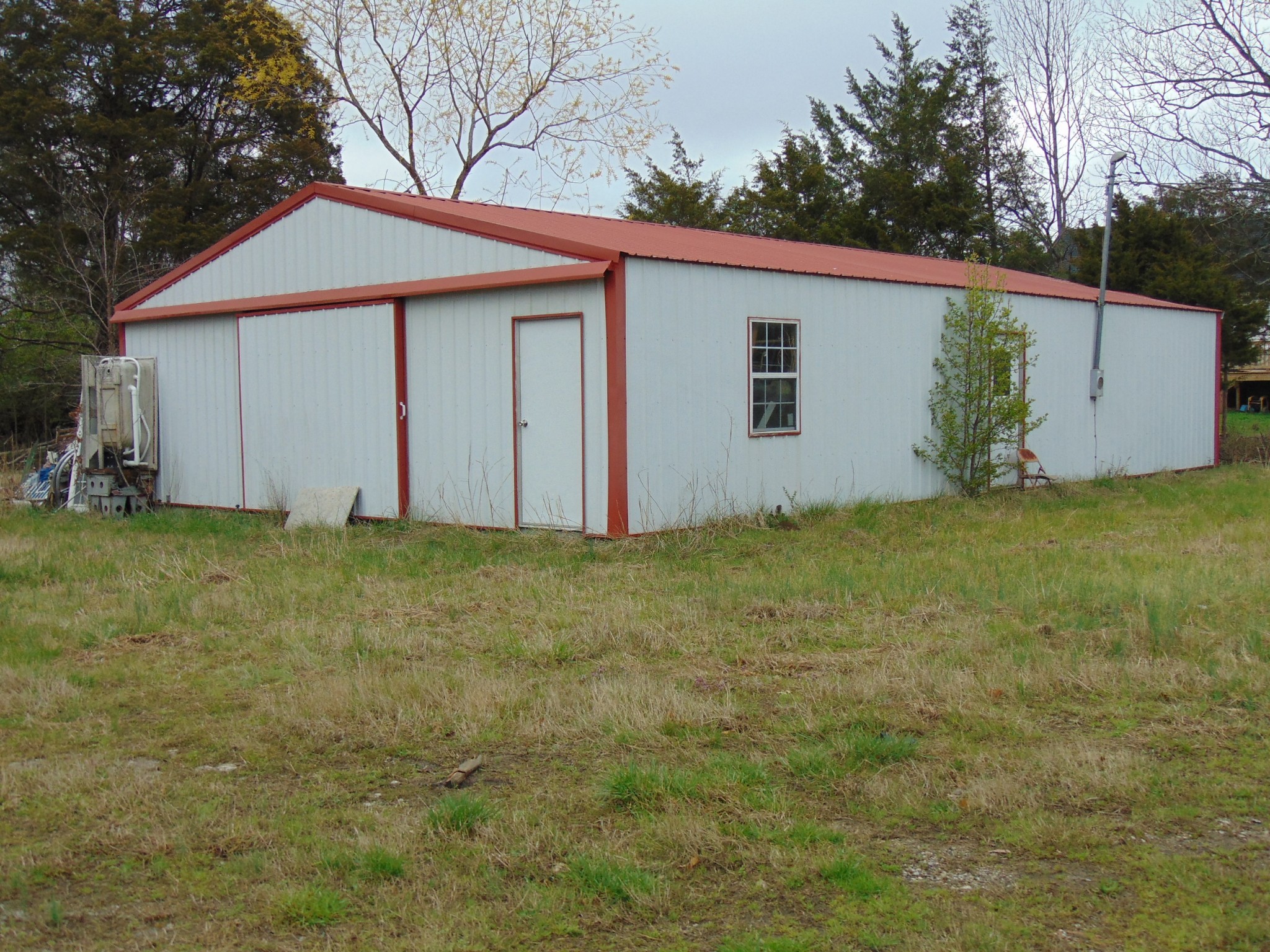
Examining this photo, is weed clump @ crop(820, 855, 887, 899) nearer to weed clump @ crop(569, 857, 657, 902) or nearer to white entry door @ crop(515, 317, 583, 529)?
weed clump @ crop(569, 857, 657, 902)

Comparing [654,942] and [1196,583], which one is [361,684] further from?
[1196,583]

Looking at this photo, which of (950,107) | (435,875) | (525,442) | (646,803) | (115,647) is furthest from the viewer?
(950,107)

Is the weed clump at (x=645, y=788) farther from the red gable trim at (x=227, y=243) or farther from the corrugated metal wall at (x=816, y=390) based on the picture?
the red gable trim at (x=227, y=243)

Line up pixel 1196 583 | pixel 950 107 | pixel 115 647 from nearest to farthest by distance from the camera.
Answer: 1. pixel 115 647
2. pixel 1196 583
3. pixel 950 107

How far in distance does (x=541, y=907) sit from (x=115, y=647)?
4.36 metres

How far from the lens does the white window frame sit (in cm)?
1158

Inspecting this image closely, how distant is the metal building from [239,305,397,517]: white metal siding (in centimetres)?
3

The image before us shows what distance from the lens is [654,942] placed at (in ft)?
10.7

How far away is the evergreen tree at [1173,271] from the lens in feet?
77.4

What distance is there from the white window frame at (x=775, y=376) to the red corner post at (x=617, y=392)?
1.76 metres

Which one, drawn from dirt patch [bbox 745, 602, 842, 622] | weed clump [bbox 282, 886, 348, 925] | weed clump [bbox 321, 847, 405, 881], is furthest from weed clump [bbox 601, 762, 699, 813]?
dirt patch [bbox 745, 602, 842, 622]

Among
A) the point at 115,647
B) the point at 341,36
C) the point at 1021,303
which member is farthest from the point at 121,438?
the point at 341,36

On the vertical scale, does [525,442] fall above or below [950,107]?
below

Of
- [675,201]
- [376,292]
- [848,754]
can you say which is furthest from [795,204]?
[848,754]
